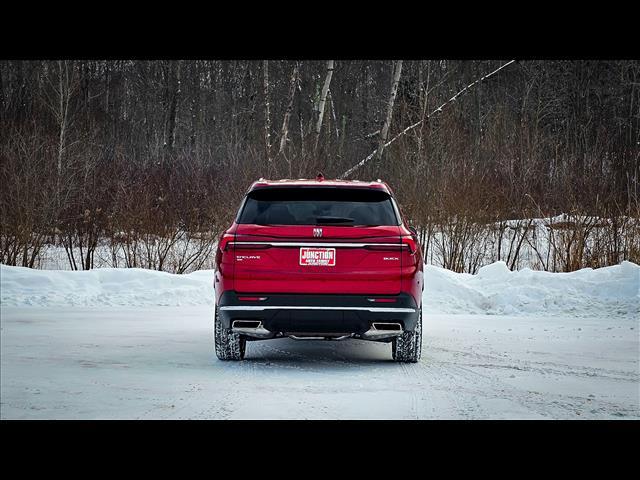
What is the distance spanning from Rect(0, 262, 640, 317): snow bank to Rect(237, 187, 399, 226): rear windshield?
6.69 metres

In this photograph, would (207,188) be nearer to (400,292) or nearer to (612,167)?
(612,167)

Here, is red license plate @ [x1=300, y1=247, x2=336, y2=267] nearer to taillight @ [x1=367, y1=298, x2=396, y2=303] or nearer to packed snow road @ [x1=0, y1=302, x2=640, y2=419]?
taillight @ [x1=367, y1=298, x2=396, y2=303]

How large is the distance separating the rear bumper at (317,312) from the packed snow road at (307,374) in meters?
0.50

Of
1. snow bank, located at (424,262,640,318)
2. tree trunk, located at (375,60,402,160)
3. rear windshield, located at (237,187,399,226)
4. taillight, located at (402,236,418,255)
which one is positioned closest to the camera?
taillight, located at (402,236,418,255)

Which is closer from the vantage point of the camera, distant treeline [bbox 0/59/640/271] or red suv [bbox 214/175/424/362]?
red suv [bbox 214/175/424/362]

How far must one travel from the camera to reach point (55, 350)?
32.7 ft

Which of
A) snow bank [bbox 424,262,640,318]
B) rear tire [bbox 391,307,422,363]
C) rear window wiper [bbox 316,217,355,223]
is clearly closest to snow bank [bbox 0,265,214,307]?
snow bank [bbox 424,262,640,318]

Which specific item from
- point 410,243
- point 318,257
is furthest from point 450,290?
point 318,257

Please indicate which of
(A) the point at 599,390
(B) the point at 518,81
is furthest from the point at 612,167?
(B) the point at 518,81

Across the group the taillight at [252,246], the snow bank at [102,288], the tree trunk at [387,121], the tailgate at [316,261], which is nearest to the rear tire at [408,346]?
the tailgate at [316,261]

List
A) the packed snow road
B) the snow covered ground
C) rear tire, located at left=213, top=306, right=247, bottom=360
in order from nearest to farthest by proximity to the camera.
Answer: the packed snow road → the snow covered ground → rear tire, located at left=213, top=306, right=247, bottom=360

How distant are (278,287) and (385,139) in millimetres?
17616

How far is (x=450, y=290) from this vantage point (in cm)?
1587

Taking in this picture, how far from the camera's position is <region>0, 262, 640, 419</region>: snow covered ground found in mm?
7031
